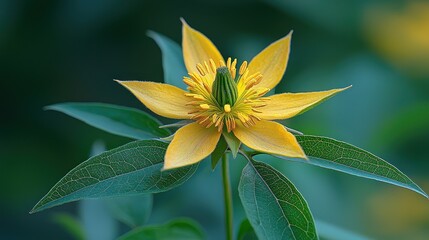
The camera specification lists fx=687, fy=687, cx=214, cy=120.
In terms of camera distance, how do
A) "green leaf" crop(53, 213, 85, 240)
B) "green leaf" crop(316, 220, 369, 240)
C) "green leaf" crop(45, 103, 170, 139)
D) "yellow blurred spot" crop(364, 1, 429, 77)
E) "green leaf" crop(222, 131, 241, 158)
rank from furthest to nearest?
"yellow blurred spot" crop(364, 1, 429, 77)
"green leaf" crop(53, 213, 85, 240)
"green leaf" crop(316, 220, 369, 240)
"green leaf" crop(45, 103, 170, 139)
"green leaf" crop(222, 131, 241, 158)

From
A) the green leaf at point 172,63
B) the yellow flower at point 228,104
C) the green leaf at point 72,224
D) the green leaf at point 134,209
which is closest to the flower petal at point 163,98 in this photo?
the yellow flower at point 228,104

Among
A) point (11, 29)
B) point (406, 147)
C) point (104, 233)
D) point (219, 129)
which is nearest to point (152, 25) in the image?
Result: point (11, 29)

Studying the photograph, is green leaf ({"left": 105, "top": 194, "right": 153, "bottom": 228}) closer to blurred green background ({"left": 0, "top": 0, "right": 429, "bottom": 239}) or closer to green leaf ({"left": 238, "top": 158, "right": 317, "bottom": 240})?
green leaf ({"left": 238, "top": 158, "right": 317, "bottom": 240})

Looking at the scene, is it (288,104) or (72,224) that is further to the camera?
(72,224)

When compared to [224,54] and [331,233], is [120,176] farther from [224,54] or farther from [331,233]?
[224,54]

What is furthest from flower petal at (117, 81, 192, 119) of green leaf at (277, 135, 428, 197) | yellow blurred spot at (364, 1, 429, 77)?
yellow blurred spot at (364, 1, 429, 77)

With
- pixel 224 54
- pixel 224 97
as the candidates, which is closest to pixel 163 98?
pixel 224 97

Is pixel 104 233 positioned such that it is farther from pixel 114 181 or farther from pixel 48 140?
pixel 48 140
